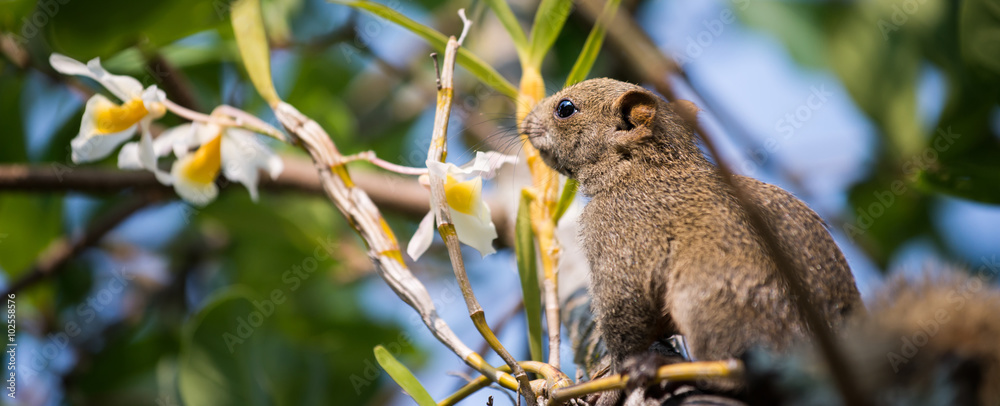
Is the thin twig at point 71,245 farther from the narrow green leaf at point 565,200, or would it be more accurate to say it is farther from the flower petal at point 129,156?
the narrow green leaf at point 565,200

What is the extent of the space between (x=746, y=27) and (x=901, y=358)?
3081 mm

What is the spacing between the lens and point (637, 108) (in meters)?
1.84

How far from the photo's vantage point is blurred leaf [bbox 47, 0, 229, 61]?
8.09 ft

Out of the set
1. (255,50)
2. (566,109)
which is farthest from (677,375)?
(255,50)

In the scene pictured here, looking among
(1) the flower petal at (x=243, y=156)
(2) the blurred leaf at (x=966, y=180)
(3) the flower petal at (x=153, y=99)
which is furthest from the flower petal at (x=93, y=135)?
(2) the blurred leaf at (x=966, y=180)

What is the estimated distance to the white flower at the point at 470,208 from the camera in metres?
1.63

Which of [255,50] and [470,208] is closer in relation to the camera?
[470,208]

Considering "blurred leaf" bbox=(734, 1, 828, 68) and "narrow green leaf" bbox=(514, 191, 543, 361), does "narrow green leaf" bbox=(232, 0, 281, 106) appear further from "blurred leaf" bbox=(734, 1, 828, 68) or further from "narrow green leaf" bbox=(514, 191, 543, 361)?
"blurred leaf" bbox=(734, 1, 828, 68)

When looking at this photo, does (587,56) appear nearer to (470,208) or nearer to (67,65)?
(470,208)

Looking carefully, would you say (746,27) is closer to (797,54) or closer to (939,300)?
(797,54)

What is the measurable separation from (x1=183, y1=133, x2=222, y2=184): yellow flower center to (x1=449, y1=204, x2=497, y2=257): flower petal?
0.66 m

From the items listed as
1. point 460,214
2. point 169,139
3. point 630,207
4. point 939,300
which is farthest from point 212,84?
point 939,300

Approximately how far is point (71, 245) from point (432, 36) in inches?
82.1

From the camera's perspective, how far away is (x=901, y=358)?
3.65 feet
